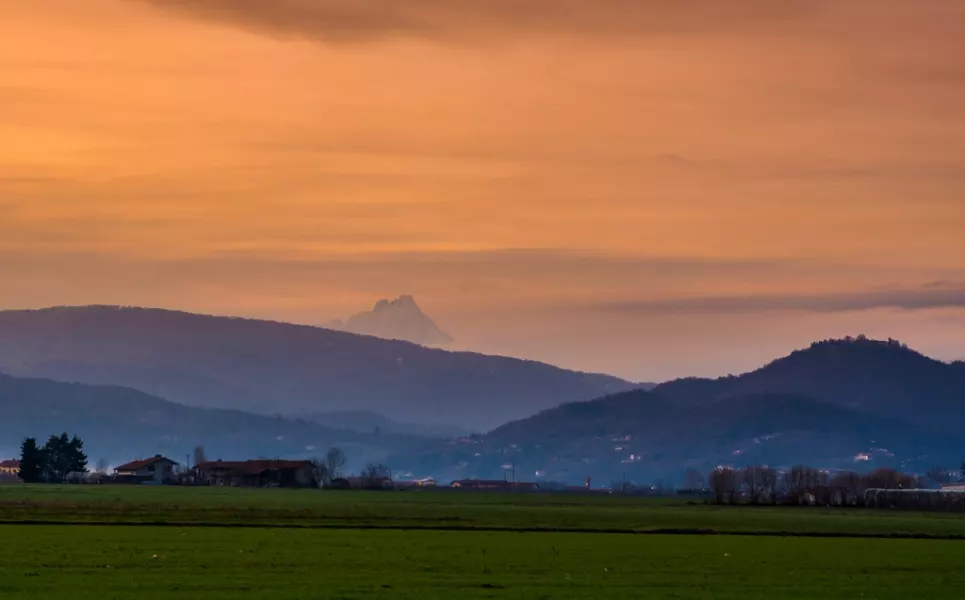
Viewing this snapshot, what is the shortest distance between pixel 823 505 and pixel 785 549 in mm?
99054

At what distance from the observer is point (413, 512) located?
11619 centimetres

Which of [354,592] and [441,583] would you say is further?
[441,583]

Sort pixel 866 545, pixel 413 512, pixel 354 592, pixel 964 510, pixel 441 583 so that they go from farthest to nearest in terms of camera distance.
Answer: pixel 964 510 → pixel 413 512 → pixel 866 545 → pixel 441 583 → pixel 354 592

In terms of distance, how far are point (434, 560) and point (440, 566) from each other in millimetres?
2867

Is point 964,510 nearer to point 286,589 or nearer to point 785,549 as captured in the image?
point 785,549

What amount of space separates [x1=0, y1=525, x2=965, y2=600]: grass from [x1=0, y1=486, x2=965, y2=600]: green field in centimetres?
7

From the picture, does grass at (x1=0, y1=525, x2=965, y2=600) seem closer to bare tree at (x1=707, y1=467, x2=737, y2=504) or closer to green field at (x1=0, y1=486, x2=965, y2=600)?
green field at (x1=0, y1=486, x2=965, y2=600)

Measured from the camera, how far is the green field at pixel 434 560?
159 ft

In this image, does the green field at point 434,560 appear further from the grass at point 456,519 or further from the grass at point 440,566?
the grass at point 456,519

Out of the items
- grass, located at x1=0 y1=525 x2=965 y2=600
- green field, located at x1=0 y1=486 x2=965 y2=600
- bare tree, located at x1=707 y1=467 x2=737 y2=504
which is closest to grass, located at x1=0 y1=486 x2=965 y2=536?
green field, located at x1=0 y1=486 x2=965 y2=600

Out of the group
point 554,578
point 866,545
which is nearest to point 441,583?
point 554,578

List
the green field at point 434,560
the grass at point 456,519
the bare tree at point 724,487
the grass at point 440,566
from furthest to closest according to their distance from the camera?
the bare tree at point 724,487 < the grass at point 456,519 < the green field at point 434,560 < the grass at point 440,566

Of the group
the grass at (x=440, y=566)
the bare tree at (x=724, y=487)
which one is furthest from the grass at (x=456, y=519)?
the bare tree at (x=724, y=487)

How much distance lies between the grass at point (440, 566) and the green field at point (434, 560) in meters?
0.07
